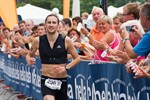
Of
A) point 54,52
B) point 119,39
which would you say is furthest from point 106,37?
point 54,52

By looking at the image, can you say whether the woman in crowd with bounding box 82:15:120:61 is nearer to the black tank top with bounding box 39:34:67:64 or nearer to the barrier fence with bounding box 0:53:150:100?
the barrier fence with bounding box 0:53:150:100

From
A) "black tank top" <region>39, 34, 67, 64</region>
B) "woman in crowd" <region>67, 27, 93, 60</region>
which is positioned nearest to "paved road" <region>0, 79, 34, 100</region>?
"woman in crowd" <region>67, 27, 93, 60</region>

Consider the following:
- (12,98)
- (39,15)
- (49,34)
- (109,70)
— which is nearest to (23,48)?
(12,98)

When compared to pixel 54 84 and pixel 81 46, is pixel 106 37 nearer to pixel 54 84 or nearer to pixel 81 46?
pixel 81 46

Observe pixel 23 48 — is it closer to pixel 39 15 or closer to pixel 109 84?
pixel 109 84

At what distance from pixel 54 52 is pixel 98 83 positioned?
1.12 m

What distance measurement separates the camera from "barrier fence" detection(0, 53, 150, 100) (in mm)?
6215

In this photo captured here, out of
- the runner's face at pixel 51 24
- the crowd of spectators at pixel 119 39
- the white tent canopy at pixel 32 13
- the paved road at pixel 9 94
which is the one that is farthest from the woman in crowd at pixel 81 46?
the white tent canopy at pixel 32 13

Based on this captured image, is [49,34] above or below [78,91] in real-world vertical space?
above

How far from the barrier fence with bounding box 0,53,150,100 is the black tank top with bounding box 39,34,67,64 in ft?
1.44

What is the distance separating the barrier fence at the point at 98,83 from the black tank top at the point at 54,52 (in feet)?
1.44

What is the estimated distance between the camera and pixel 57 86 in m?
8.39

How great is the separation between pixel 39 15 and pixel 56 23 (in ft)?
80.0

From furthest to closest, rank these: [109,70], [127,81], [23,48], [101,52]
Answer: [23,48] → [101,52] → [109,70] → [127,81]
